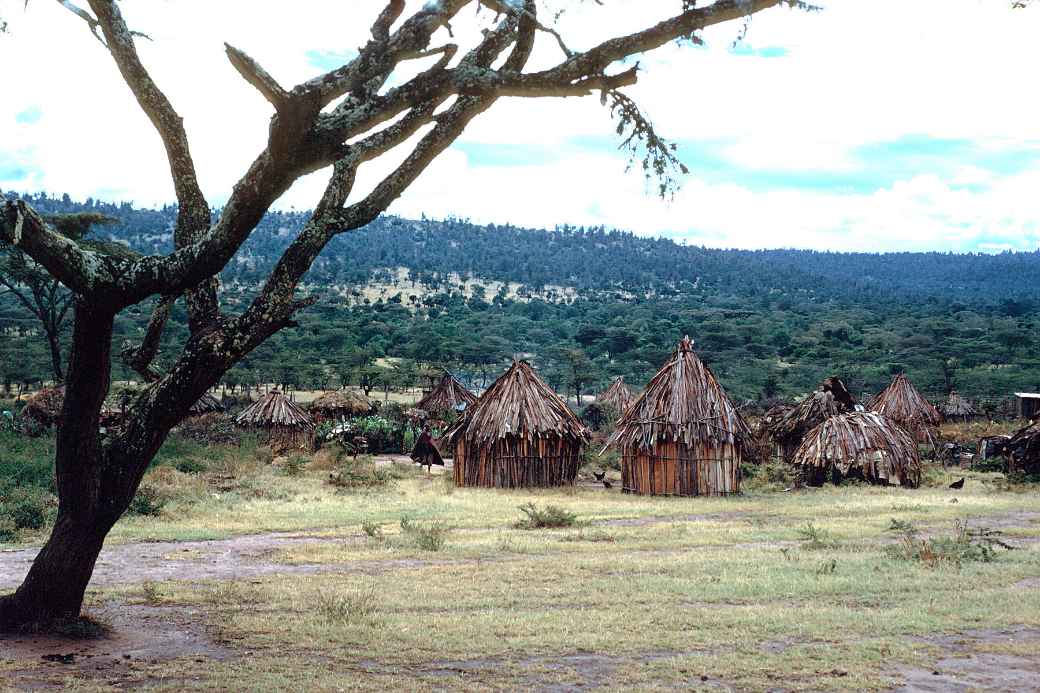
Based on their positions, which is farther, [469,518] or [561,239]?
[561,239]

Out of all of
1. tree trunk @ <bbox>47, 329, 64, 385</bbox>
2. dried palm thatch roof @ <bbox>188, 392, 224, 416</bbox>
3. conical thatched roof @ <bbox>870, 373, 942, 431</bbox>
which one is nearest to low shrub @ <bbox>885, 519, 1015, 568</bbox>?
conical thatched roof @ <bbox>870, 373, 942, 431</bbox>

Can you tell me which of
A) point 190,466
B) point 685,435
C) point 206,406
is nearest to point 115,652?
point 685,435

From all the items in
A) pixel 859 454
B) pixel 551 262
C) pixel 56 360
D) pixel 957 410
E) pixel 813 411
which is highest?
pixel 551 262

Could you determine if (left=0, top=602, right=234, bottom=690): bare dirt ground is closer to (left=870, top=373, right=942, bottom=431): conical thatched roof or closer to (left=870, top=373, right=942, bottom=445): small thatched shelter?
(left=870, top=373, right=942, bottom=445): small thatched shelter

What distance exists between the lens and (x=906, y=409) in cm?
3322

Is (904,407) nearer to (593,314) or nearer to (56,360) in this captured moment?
(56,360)

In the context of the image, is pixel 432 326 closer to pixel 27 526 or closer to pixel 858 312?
pixel 858 312

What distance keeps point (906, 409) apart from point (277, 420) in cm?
1968

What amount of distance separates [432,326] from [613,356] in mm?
13085

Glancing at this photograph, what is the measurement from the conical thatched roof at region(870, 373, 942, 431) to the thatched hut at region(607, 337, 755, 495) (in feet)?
47.0

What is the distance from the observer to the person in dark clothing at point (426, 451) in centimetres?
2566

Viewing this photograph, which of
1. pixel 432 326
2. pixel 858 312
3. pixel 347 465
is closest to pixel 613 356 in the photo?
pixel 432 326

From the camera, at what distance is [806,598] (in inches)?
350

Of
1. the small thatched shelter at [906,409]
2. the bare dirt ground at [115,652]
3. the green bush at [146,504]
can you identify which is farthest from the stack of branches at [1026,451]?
the bare dirt ground at [115,652]
